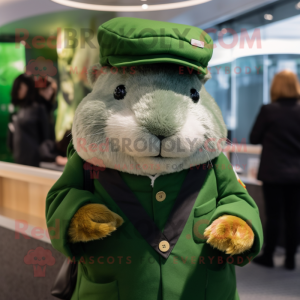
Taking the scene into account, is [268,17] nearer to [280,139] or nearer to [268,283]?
[280,139]

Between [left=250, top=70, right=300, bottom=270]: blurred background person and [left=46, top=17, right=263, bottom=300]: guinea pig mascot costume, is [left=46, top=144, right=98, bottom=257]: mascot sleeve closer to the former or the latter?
[left=46, top=17, right=263, bottom=300]: guinea pig mascot costume

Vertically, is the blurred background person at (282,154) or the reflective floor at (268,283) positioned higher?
the blurred background person at (282,154)

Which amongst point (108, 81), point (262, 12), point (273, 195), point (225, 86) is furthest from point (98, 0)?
point (225, 86)

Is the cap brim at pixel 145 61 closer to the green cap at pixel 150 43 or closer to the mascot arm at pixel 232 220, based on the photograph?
the green cap at pixel 150 43

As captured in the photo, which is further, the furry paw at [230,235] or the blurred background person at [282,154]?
the blurred background person at [282,154]

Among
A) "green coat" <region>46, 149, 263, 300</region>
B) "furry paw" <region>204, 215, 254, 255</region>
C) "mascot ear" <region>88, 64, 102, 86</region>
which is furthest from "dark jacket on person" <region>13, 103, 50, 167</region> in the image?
"furry paw" <region>204, 215, 254, 255</region>

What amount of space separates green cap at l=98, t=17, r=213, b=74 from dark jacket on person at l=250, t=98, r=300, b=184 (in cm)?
141

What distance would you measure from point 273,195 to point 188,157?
1657 mm

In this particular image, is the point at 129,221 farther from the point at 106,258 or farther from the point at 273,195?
the point at 273,195

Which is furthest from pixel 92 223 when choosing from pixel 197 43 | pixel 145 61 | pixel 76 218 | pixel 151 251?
pixel 197 43

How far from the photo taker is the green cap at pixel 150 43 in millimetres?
849

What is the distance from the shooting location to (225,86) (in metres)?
4.90

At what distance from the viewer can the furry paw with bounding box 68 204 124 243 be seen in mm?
814

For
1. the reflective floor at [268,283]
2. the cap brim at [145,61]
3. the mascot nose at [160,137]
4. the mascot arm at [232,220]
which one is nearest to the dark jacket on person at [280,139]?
the reflective floor at [268,283]
